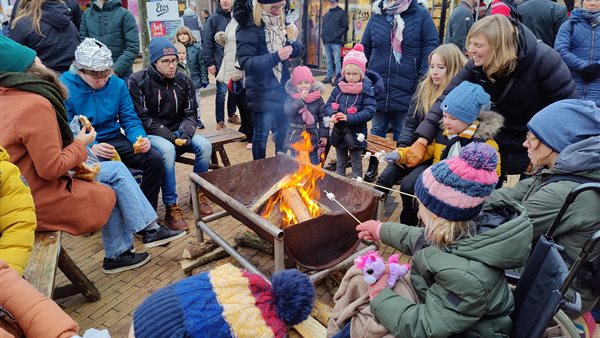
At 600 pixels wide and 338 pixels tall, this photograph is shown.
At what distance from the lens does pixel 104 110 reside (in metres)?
3.96

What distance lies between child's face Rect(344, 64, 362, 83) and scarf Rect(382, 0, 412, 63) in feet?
2.59

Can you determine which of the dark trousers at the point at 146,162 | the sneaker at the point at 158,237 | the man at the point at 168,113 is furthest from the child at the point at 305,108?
the sneaker at the point at 158,237

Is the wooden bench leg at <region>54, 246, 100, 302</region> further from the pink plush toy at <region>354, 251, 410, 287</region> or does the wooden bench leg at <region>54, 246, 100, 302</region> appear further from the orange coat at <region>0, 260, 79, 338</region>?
the pink plush toy at <region>354, 251, 410, 287</region>

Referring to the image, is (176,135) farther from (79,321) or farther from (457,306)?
(457,306)

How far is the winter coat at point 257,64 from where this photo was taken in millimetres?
4641

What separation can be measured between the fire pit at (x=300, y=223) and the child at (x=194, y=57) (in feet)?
13.0

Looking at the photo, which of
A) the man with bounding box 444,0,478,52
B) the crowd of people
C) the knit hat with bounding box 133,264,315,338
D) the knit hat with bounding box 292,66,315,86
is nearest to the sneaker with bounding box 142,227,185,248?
the crowd of people

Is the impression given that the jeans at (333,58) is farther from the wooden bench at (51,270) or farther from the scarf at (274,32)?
the wooden bench at (51,270)

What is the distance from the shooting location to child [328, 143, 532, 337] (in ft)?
5.68

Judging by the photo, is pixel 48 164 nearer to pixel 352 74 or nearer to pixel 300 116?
pixel 300 116

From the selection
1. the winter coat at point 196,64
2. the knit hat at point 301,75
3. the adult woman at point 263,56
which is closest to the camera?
the adult woman at point 263,56

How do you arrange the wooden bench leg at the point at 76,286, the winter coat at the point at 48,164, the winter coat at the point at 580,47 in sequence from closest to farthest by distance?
1. the winter coat at the point at 48,164
2. the wooden bench leg at the point at 76,286
3. the winter coat at the point at 580,47

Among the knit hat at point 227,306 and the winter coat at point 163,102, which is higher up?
the knit hat at point 227,306

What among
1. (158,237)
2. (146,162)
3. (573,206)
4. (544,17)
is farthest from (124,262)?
(544,17)
